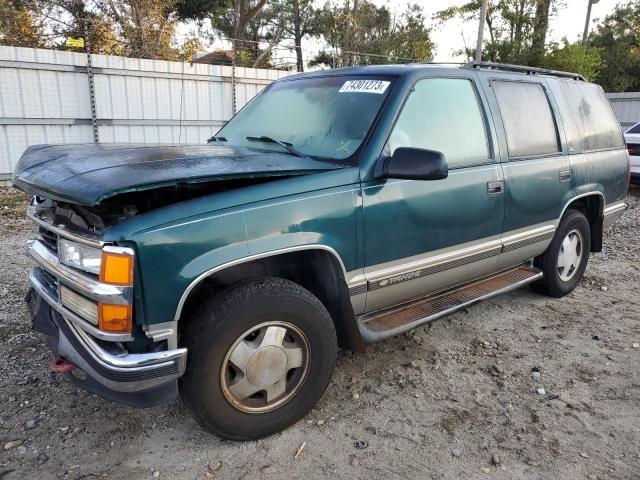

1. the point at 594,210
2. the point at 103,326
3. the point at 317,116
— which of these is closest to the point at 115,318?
the point at 103,326

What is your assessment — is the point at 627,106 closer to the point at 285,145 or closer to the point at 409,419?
the point at 285,145

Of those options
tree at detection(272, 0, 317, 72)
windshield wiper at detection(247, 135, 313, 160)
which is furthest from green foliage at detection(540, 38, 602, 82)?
windshield wiper at detection(247, 135, 313, 160)

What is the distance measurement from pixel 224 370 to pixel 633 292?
4.27m

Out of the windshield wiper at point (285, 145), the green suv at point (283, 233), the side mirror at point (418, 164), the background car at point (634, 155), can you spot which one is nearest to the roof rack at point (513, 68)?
the green suv at point (283, 233)

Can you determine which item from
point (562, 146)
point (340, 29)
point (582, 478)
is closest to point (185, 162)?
point (582, 478)

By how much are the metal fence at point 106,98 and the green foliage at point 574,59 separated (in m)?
16.0

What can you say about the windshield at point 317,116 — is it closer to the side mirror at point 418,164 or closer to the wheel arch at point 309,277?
the side mirror at point 418,164

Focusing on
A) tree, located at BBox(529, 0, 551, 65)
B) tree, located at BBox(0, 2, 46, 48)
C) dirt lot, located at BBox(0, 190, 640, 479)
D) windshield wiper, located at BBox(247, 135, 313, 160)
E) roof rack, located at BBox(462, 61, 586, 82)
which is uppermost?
tree, located at BBox(529, 0, 551, 65)

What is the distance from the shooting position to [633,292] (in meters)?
5.02

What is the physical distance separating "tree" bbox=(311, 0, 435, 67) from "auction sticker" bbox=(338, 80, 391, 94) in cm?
2402

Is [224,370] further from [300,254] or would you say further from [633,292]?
[633,292]

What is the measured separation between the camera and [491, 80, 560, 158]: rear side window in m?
3.86

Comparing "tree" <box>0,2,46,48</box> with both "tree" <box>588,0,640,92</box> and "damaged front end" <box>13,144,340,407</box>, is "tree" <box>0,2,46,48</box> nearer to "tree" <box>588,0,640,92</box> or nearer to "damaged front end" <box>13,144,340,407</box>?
"damaged front end" <box>13,144,340,407</box>

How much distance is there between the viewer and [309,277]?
9.89 feet
